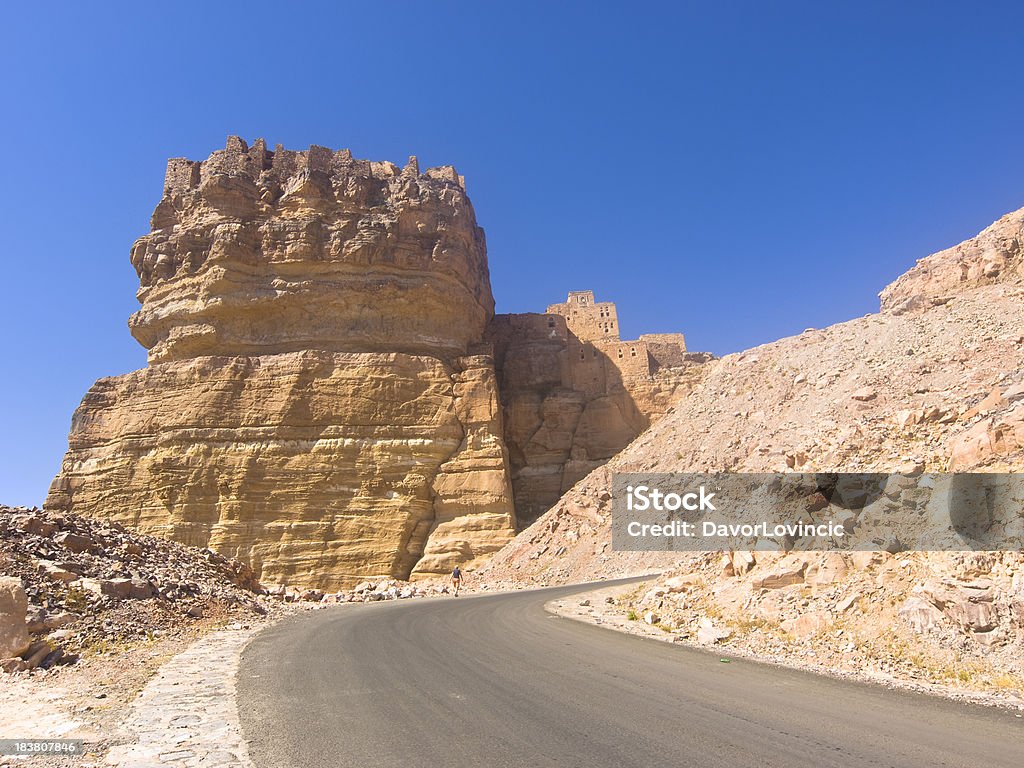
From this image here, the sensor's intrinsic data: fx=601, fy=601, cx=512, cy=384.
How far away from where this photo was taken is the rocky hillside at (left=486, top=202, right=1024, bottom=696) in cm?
796

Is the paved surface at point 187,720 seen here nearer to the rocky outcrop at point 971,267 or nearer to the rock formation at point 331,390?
the rock formation at point 331,390

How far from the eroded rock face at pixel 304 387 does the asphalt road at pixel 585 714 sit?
25403 mm

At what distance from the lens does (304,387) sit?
36.7 meters

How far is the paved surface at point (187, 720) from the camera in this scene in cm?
510

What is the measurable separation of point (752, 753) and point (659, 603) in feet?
26.5

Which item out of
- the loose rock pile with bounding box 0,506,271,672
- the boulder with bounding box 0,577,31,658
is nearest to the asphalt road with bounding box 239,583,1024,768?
the loose rock pile with bounding box 0,506,271,672

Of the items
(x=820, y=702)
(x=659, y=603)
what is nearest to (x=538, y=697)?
(x=820, y=702)

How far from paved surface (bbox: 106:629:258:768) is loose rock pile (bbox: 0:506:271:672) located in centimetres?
196

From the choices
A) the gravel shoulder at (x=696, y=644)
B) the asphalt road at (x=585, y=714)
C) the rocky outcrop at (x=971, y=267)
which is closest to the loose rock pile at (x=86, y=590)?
the asphalt road at (x=585, y=714)

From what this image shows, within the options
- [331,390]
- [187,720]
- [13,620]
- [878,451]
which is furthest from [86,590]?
[331,390]

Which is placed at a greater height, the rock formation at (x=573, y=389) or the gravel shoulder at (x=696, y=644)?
the rock formation at (x=573, y=389)

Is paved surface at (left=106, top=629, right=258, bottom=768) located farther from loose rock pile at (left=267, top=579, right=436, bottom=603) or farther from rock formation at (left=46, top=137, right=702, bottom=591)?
rock formation at (left=46, top=137, right=702, bottom=591)

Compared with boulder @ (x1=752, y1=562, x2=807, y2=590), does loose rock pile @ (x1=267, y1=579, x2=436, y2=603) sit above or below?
below

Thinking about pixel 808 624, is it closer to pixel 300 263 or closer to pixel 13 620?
pixel 13 620
